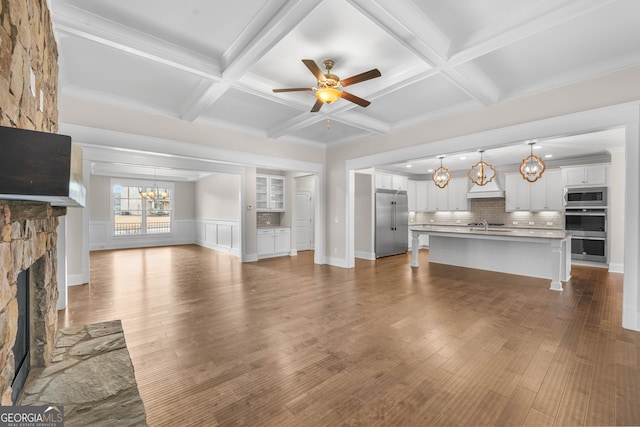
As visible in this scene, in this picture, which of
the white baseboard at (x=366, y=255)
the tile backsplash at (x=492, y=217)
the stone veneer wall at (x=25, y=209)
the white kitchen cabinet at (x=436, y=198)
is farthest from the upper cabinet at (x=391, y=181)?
the stone veneer wall at (x=25, y=209)

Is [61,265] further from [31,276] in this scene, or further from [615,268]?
[615,268]

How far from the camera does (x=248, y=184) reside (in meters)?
7.36

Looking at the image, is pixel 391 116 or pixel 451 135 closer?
pixel 451 135

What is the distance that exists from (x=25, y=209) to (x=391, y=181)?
7952 millimetres

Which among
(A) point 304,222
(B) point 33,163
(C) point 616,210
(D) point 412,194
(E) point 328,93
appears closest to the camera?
(B) point 33,163

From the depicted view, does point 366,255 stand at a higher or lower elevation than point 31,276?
lower

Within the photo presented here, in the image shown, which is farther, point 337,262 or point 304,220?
point 304,220

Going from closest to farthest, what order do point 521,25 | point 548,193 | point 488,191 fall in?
point 521,25, point 548,193, point 488,191

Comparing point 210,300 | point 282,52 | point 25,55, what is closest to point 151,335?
point 210,300

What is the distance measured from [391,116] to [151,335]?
464 centimetres

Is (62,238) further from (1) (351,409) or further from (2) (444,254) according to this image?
(2) (444,254)

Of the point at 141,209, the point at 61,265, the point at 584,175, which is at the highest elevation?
the point at 584,175

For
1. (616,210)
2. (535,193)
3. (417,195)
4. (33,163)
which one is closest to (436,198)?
(417,195)

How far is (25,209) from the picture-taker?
122 centimetres
